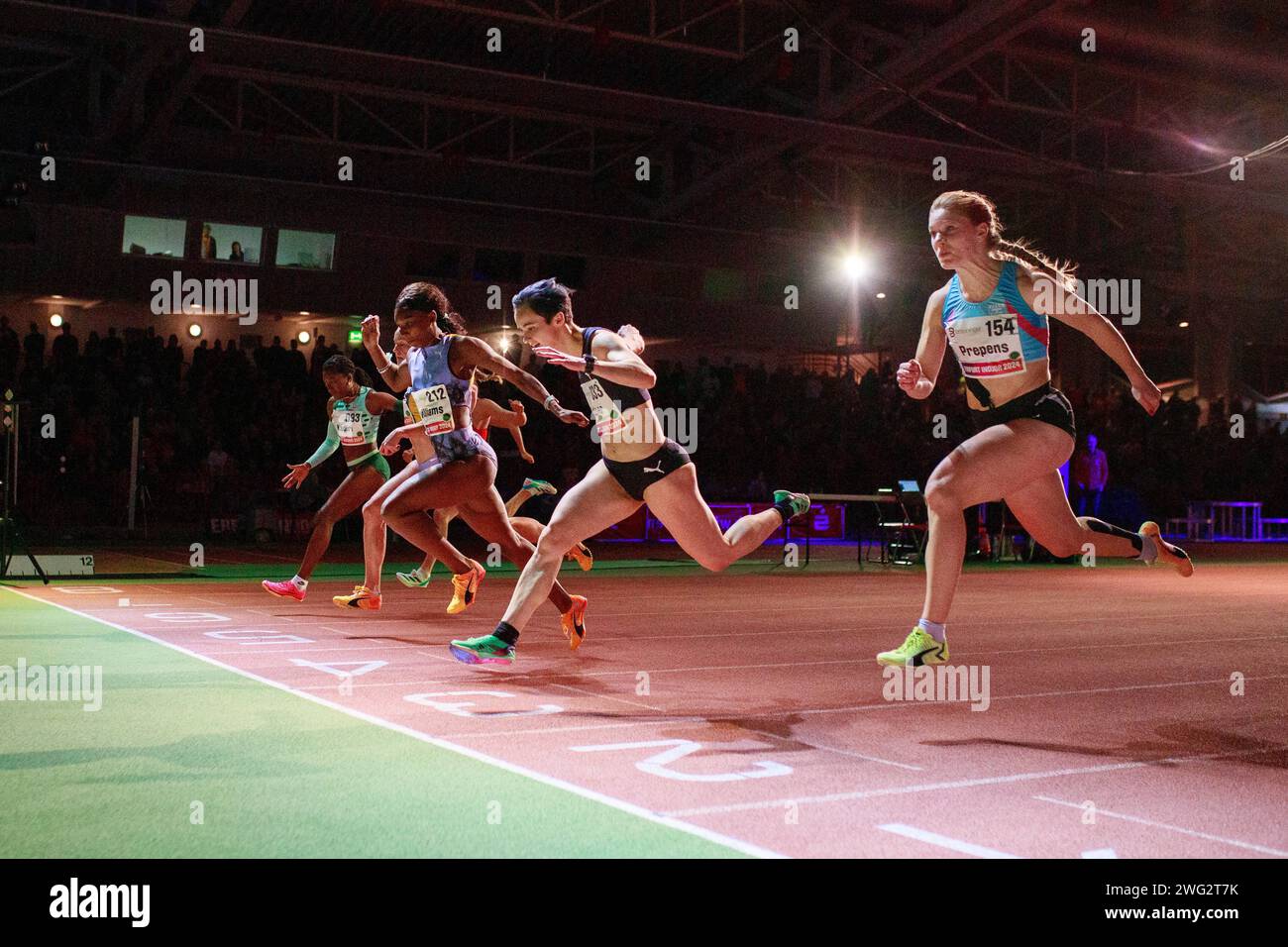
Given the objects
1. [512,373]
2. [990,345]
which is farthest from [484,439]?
[990,345]

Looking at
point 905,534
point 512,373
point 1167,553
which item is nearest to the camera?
point 1167,553

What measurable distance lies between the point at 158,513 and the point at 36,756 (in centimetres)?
1932

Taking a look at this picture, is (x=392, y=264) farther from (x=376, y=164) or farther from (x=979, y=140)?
(x=979, y=140)

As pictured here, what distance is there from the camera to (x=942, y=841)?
3.61 metres

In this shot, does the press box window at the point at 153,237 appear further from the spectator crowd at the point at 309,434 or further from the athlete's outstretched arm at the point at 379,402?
the athlete's outstretched arm at the point at 379,402

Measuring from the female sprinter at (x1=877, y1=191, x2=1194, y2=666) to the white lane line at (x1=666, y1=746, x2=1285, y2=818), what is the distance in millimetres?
1256

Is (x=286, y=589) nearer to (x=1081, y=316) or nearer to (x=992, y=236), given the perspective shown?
(x=992, y=236)

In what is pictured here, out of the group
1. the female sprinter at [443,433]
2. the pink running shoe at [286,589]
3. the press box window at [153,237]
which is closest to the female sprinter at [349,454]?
the pink running shoe at [286,589]

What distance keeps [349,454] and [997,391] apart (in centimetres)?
586

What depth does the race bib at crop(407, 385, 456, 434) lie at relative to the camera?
8273 millimetres

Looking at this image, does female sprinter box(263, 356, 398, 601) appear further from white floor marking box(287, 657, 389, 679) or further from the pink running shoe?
white floor marking box(287, 657, 389, 679)

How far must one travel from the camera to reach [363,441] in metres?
10.4
